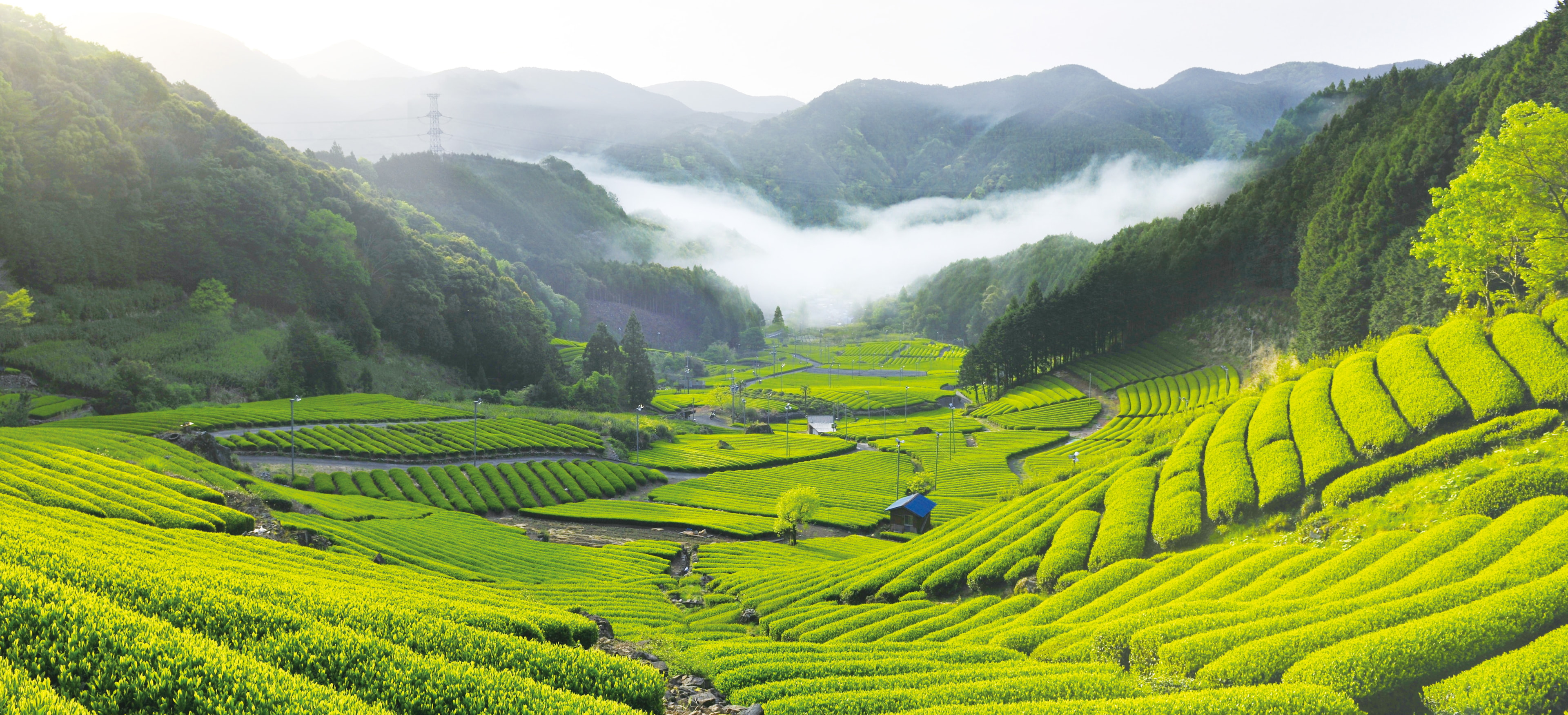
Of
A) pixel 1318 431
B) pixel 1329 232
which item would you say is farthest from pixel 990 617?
pixel 1329 232

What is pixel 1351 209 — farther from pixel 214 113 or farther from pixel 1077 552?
pixel 214 113

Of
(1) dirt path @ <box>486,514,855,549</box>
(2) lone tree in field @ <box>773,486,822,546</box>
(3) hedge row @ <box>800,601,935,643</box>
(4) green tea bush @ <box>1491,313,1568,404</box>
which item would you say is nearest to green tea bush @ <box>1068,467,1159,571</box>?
(3) hedge row @ <box>800,601,935,643</box>

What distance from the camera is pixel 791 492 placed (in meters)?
49.7

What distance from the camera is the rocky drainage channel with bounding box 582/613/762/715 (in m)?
13.7

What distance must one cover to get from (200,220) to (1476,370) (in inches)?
4594

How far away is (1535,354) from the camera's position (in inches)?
777

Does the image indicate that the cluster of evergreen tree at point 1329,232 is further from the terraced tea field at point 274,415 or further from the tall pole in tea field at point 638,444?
the terraced tea field at point 274,415

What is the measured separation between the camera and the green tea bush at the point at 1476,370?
19.0 m

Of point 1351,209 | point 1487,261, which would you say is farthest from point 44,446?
point 1351,209

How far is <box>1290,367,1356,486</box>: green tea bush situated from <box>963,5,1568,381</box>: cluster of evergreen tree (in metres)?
31.2

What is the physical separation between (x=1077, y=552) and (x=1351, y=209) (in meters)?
77.5

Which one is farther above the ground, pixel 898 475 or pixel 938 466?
pixel 898 475

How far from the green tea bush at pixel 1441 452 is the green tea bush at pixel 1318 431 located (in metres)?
0.84

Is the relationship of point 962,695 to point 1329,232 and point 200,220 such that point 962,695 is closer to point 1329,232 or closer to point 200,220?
point 1329,232
